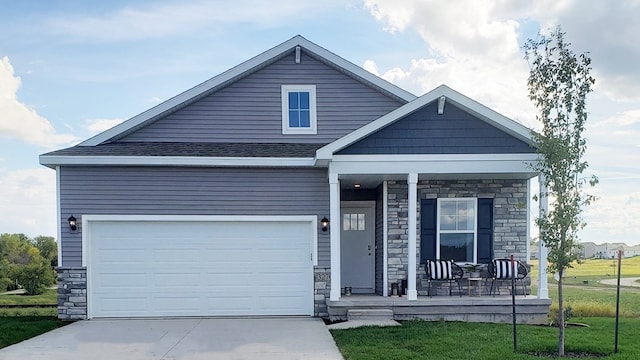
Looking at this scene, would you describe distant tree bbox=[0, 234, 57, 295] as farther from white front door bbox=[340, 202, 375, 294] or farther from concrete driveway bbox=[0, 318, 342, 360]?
white front door bbox=[340, 202, 375, 294]

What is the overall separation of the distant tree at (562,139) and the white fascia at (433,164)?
Result: 2492 millimetres

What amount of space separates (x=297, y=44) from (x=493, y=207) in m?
5.55

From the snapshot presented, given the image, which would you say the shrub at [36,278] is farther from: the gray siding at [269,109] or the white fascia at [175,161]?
the white fascia at [175,161]

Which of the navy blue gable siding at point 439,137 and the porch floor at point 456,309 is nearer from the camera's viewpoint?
the porch floor at point 456,309

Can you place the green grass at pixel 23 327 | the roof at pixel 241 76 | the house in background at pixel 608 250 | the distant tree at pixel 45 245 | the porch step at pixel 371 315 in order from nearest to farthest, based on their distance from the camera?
1. the house in background at pixel 608 250
2. the green grass at pixel 23 327
3. the porch step at pixel 371 315
4. the roof at pixel 241 76
5. the distant tree at pixel 45 245

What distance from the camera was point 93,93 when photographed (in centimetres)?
1321

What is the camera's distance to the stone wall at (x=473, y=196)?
10.5 meters

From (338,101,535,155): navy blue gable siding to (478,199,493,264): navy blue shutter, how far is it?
1.52 metres

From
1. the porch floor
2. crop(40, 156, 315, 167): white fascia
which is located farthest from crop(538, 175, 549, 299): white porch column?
crop(40, 156, 315, 167): white fascia

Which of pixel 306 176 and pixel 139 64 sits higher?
pixel 139 64

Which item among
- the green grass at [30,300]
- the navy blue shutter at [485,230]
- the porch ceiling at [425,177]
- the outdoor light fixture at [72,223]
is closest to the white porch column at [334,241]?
the porch ceiling at [425,177]

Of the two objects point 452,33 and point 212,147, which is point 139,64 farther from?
point 452,33

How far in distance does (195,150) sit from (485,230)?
244 inches

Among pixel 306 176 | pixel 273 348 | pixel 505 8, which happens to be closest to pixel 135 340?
pixel 273 348
